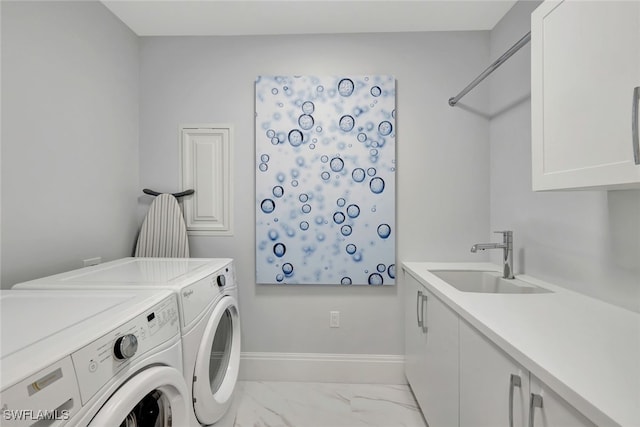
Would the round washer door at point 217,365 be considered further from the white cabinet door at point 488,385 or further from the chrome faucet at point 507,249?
the chrome faucet at point 507,249

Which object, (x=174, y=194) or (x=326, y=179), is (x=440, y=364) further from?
(x=174, y=194)

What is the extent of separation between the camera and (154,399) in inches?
43.4

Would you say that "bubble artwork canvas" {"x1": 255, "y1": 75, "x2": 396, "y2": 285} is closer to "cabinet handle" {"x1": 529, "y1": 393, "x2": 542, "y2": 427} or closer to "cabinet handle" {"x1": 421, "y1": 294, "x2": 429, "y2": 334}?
"cabinet handle" {"x1": 421, "y1": 294, "x2": 429, "y2": 334}

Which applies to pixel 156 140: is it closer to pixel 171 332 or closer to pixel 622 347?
pixel 171 332

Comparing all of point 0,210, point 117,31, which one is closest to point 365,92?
point 117,31

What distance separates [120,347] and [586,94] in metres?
1.54

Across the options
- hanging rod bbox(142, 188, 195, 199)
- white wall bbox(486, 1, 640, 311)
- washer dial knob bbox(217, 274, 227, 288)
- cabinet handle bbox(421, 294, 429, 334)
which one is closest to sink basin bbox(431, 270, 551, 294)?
white wall bbox(486, 1, 640, 311)

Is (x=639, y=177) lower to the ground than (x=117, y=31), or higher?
lower

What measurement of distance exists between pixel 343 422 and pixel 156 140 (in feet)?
7.35

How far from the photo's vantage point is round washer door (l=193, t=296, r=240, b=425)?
4.43 feet

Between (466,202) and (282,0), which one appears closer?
(282,0)

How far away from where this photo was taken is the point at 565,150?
1.05 meters

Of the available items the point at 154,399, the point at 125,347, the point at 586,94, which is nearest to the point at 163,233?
the point at 154,399

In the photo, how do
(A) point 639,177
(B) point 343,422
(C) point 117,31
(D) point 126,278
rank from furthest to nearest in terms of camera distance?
(C) point 117,31
(B) point 343,422
(D) point 126,278
(A) point 639,177
